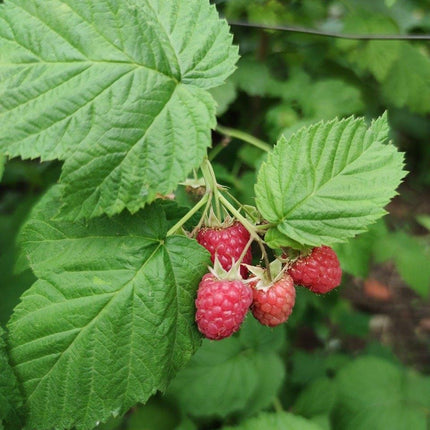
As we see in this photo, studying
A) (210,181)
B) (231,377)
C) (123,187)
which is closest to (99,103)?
(123,187)

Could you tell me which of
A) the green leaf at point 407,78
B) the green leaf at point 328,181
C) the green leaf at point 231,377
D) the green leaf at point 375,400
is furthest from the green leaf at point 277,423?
the green leaf at point 407,78

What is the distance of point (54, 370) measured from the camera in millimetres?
964

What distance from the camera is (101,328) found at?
3.18ft

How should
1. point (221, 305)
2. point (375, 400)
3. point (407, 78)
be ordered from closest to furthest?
point (221, 305) < point (375, 400) < point (407, 78)

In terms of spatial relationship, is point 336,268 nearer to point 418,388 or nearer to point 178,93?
point 178,93

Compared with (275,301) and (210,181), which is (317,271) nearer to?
(275,301)

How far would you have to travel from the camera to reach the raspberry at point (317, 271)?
1.01 m

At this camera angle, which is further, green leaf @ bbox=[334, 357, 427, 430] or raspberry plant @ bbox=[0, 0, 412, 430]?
green leaf @ bbox=[334, 357, 427, 430]

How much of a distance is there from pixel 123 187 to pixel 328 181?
399 millimetres

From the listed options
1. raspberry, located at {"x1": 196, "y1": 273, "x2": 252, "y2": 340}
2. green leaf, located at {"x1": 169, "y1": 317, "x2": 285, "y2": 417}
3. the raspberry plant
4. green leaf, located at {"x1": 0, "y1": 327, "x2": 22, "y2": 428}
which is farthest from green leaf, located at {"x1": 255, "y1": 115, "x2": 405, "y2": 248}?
green leaf, located at {"x1": 169, "y1": 317, "x2": 285, "y2": 417}

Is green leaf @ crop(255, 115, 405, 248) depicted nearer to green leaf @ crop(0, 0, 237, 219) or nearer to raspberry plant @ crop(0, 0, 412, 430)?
raspberry plant @ crop(0, 0, 412, 430)

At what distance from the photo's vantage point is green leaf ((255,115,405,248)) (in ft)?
3.22

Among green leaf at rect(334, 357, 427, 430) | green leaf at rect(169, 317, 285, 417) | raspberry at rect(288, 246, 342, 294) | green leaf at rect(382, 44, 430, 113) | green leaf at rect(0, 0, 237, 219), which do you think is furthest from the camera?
green leaf at rect(382, 44, 430, 113)

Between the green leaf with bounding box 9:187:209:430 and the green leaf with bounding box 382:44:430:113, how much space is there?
1.85 meters
